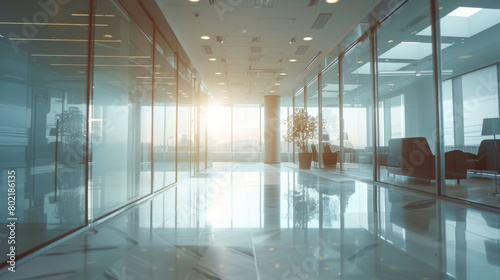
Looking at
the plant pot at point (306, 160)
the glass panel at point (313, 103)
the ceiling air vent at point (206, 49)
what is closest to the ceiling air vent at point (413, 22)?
the ceiling air vent at point (206, 49)

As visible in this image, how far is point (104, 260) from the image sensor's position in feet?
7.84

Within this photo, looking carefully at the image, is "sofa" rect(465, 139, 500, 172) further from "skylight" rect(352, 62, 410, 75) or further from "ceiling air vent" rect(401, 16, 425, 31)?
"ceiling air vent" rect(401, 16, 425, 31)

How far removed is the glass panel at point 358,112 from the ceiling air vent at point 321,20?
1713 millimetres

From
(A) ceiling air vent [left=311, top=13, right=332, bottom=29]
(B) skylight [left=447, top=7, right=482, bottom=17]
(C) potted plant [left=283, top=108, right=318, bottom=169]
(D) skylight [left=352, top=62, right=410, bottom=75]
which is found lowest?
(C) potted plant [left=283, top=108, right=318, bottom=169]

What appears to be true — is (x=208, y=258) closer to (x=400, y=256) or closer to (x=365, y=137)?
(x=400, y=256)

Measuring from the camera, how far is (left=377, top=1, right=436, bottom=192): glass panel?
5758mm

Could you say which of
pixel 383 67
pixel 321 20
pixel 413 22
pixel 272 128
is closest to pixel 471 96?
pixel 413 22

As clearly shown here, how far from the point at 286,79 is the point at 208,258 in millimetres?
11181

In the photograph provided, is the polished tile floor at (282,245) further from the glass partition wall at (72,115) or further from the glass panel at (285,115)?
the glass panel at (285,115)

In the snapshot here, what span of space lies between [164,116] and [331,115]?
645 cm

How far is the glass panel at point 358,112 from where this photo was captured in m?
8.11

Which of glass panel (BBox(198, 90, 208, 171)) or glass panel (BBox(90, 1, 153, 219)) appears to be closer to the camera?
glass panel (BBox(90, 1, 153, 219))

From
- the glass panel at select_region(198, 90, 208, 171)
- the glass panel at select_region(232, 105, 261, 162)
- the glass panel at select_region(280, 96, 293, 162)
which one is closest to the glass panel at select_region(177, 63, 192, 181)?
the glass panel at select_region(198, 90, 208, 171)

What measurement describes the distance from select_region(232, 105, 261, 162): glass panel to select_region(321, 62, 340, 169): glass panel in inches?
338
